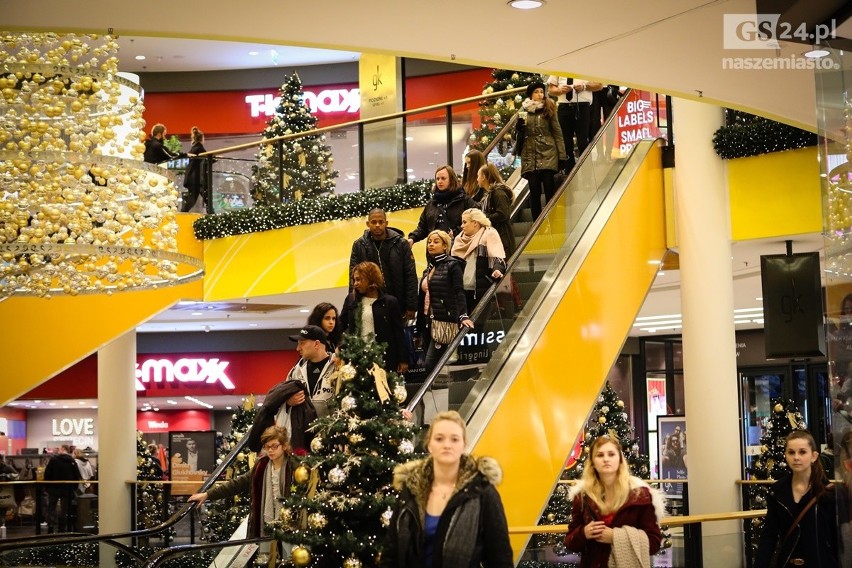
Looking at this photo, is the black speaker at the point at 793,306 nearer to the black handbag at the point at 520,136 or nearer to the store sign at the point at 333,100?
the black handbag at the point at 520,136

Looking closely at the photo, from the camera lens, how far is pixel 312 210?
16469 mm

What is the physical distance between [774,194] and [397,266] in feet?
15.4

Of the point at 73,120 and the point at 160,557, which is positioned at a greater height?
the point at 73,120

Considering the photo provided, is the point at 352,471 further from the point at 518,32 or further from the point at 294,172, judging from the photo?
the point at 294,172

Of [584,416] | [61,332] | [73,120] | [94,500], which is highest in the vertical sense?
[73,120]

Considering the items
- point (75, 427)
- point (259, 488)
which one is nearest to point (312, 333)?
point (259, 488)

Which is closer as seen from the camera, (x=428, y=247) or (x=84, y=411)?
(x=428, y=247)

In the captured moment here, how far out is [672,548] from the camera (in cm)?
769

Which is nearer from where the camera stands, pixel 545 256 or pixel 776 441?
pixel 545 256

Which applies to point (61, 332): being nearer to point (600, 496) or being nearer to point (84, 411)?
point (600, 496)

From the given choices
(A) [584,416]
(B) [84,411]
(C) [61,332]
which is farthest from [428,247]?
(B) [84,411]

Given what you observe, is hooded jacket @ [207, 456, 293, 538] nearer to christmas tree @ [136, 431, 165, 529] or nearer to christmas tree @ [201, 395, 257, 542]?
christmas tree @ [201, 395, 257, 542]

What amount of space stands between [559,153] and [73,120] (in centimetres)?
533

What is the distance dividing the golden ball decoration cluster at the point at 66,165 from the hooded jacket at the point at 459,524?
458 centimetres
